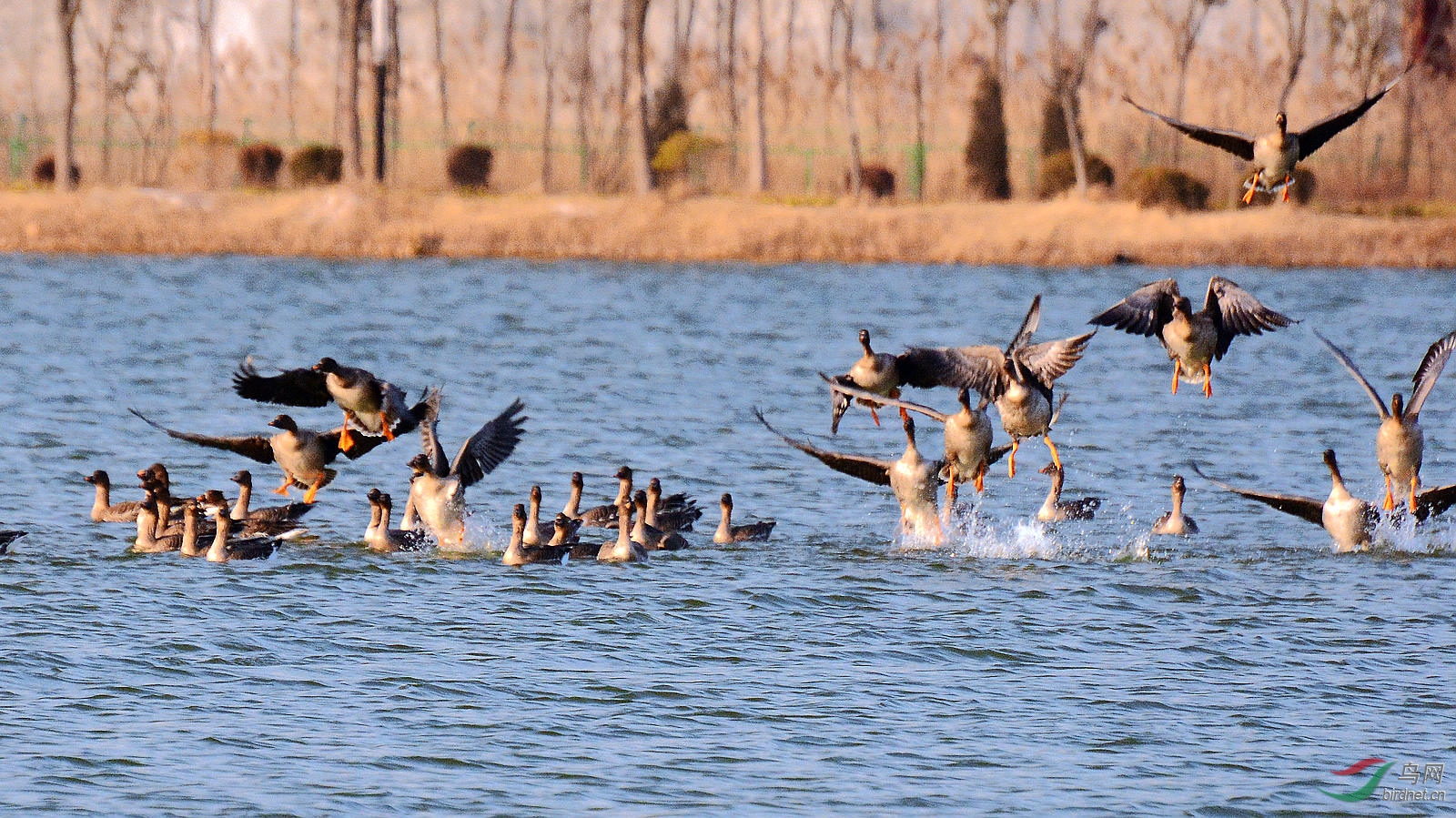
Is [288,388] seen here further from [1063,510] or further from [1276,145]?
[1063,510]

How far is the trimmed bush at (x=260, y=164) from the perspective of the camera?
205 feet

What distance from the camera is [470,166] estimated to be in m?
64.1

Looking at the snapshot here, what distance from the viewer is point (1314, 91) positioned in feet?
299

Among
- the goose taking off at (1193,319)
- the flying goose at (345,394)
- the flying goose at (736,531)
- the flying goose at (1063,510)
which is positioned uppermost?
the goose taking off at (1193,319)

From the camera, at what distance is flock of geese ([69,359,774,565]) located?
671 inches

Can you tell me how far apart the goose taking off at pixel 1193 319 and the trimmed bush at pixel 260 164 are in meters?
49.4

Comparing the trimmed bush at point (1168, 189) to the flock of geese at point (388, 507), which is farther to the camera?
the trimmed bush at point (1168, 189)

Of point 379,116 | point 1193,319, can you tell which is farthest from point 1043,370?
point 379,116

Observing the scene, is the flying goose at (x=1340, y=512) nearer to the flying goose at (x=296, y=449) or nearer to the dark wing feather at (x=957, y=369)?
the dark wing feather at (x=957, y=369)

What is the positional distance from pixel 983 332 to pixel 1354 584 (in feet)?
75.0

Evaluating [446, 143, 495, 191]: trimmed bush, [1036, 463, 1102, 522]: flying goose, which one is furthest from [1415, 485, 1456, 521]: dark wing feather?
[446, 143, 495, 191]: trimmed bush

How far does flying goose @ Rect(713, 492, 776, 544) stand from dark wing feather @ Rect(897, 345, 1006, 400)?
4.34m

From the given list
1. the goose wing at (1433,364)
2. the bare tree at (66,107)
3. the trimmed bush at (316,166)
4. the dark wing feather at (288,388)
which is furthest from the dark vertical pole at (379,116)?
the goose wing at (1433,364)

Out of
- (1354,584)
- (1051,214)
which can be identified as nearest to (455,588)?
(1354,584)
